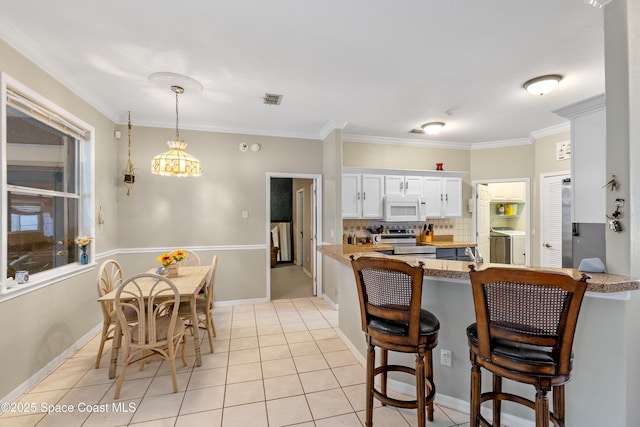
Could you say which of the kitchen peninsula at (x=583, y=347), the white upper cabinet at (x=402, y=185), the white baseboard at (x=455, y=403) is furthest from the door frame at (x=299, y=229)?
the kitchen peninsula at (x=583, y=347)

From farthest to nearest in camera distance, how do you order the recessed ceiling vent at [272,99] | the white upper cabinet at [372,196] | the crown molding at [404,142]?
the crown molding at [404,142] < the white upper cabinet at [372,196] < the recessed ceiling vent at [272,99]

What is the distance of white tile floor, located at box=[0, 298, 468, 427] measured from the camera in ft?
6.42

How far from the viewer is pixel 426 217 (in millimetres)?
4992

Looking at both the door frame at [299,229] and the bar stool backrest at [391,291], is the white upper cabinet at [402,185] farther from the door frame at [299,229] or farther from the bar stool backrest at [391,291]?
the bar stool backrest at [391,291]

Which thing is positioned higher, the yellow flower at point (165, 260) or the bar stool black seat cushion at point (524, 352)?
the yellow flower at point (165, 260)

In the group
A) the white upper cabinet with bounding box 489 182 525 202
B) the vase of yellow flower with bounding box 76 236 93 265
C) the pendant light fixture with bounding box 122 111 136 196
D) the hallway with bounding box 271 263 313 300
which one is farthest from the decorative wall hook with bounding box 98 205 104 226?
the white upper cabinet with bounding box 489 182 525 202

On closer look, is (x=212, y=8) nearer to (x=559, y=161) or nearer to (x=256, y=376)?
(x=256, y=376)

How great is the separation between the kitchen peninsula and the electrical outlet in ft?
0.08

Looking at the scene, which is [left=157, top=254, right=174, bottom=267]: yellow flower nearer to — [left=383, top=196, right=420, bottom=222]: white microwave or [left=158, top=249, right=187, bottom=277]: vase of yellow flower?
[left=158, top=249, right=187, bottom=277]: vase of yellow flower

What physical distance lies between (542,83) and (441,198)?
248cm

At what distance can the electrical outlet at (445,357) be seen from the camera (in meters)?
2.03

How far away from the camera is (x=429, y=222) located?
533 cm

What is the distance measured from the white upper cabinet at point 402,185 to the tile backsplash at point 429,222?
58 cm

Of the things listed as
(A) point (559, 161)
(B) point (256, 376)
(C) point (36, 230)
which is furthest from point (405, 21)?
(A) point (559, 161)
